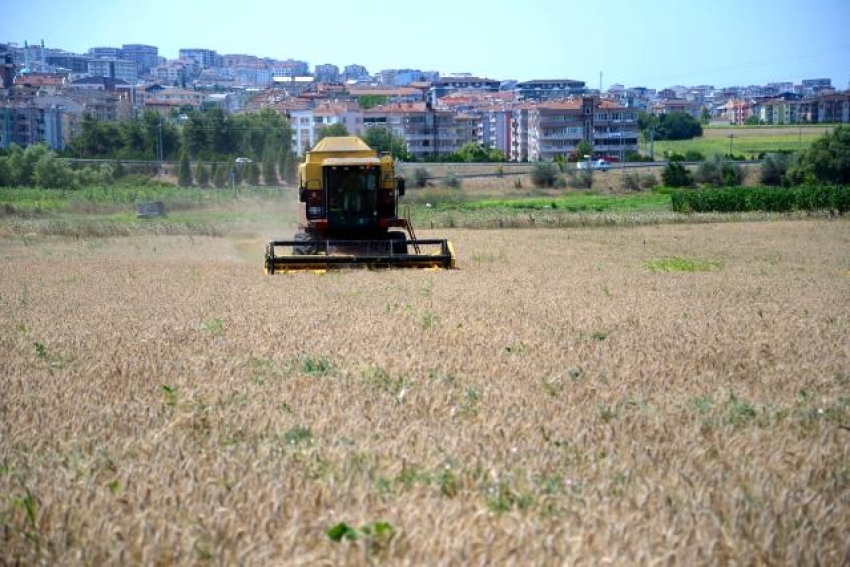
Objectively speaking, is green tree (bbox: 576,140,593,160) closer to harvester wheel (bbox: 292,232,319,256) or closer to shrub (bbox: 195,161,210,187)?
shrub (bbox: 195,161,210,187)

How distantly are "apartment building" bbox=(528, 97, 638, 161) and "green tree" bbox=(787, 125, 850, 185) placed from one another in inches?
2514

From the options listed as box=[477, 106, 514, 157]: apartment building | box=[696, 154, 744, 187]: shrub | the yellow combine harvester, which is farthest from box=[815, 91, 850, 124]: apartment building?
the yellow combine harvester

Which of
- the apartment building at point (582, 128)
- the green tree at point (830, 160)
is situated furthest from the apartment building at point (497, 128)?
the green tree at point (830, 160)

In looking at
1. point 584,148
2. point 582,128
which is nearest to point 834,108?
point 582,128

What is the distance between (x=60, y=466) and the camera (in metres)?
5.67

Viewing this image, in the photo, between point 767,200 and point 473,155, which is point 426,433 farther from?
point 473,155

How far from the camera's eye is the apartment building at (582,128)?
134 meters

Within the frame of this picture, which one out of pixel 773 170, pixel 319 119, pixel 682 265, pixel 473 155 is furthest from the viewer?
pixel 319 119

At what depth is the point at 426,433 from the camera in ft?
20.8

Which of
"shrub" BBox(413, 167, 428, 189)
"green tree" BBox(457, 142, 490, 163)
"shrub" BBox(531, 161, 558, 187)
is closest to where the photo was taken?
"shrub" BBox(413, 167, 428, 189)

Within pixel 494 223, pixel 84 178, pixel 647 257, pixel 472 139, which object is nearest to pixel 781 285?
pixel 647 257

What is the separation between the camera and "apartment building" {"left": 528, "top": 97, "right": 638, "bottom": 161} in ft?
439

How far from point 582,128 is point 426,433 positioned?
132m

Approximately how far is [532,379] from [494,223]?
35.6 m
